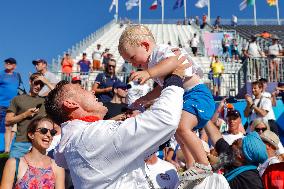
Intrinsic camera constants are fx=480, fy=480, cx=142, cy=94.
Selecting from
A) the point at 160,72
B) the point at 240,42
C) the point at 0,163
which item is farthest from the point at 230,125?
the point at 240,42

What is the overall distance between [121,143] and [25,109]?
4.84 m

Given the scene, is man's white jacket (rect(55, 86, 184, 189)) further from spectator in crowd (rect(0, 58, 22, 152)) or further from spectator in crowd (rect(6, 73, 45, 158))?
spectator in crowd (rect(0, 58, 22, 152))

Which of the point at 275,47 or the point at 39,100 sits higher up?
the point at 275,47

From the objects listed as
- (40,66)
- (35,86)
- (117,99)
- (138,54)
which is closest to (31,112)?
(35,86)

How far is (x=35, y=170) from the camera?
4566 millimetres

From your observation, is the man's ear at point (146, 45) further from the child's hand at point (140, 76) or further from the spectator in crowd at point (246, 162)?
the spectator in crowd at point (246, 162)

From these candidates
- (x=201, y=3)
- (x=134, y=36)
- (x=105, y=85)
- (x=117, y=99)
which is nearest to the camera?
(x=134, y=36)

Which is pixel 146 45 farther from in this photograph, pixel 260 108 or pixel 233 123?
pixel 260 108

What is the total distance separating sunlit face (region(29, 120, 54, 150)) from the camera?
4.98 meters

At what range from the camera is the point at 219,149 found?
447cm

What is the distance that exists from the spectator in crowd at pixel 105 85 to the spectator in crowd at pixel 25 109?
115 cm

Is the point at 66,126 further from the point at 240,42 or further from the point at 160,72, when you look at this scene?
the point at 240,42

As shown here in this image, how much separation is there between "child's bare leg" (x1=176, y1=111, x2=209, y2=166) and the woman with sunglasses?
1.63m

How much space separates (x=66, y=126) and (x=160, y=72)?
57 centimetres
